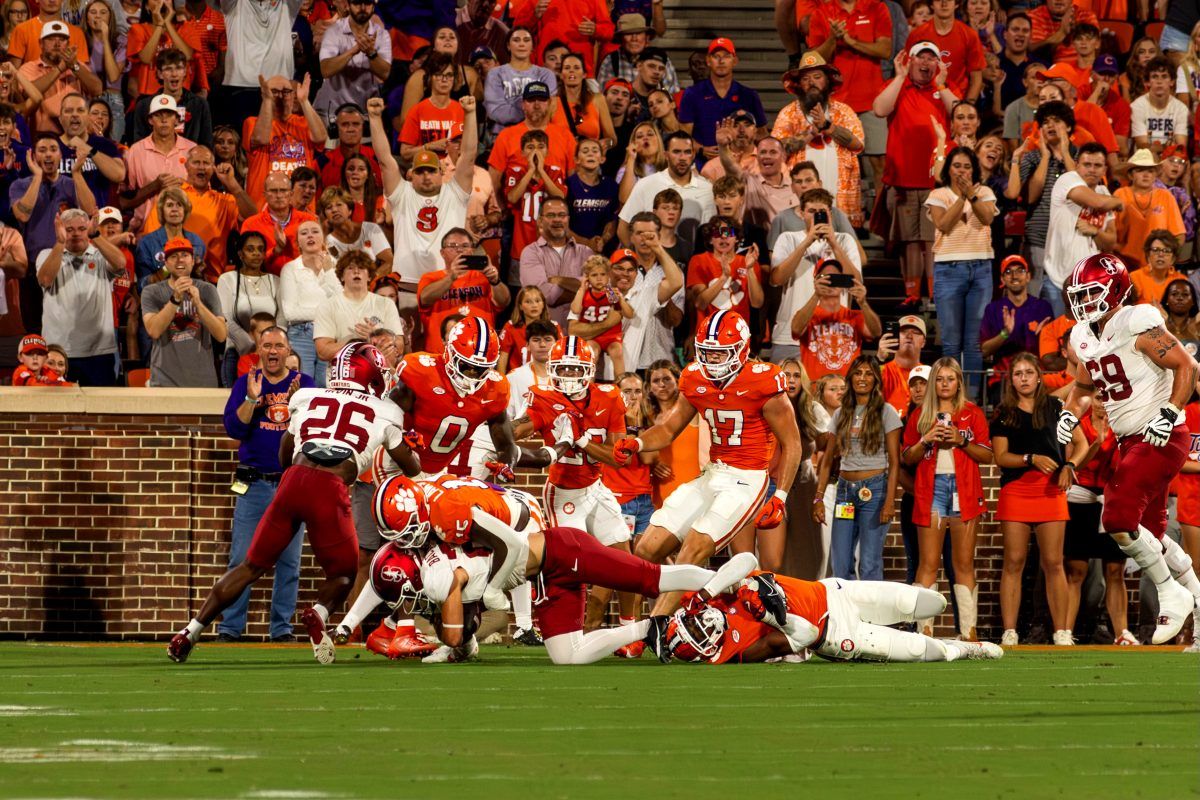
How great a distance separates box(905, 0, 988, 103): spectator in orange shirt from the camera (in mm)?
17141

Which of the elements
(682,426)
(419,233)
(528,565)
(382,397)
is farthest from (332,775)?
(419,233)

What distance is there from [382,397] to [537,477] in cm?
318

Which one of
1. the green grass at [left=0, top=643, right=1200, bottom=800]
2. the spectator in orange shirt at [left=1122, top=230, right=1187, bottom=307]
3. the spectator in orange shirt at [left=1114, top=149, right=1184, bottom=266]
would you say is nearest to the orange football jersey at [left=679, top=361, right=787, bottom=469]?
the green grass at [left=0, top=643, right=1200, bottom=800]

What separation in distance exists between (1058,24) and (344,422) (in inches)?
415

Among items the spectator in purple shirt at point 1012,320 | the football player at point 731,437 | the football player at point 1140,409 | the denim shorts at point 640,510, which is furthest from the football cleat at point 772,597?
the spectator in purple shirt at point 1012,320

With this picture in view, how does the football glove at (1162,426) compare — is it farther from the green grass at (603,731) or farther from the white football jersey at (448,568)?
the white football jersey at (448,568)

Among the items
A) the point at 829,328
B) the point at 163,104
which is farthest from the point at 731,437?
the point at 163,104

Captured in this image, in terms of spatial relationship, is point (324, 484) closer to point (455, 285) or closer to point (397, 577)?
point (397, 577)

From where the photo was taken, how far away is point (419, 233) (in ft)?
49.0

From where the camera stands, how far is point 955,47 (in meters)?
17.2

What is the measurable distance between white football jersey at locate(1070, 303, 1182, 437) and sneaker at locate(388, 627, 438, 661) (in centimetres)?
Result: 441

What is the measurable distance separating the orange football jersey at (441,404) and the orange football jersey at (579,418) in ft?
3.78

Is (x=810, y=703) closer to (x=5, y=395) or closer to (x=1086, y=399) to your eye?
(x=1086, y=399)

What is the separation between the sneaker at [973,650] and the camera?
1018cm
